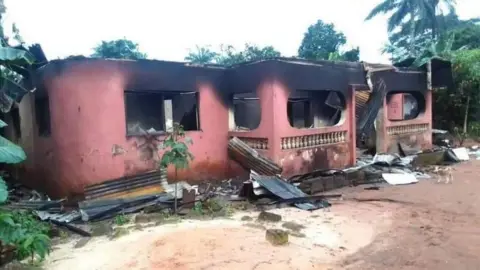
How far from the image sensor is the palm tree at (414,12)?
82.0ft

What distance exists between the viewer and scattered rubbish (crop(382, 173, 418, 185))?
941cm

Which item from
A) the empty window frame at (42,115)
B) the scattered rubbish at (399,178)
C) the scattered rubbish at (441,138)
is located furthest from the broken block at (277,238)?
the scattered rubbish at (441,138)

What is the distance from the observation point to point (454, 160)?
12.4m

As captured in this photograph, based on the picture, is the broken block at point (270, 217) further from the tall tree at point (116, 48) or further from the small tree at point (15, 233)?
the tall tree at point (116, 48)

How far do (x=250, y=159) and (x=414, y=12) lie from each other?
73.4 feet

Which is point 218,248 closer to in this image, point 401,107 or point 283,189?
point 283,189

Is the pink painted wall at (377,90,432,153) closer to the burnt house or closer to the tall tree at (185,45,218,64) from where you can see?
the burnt house

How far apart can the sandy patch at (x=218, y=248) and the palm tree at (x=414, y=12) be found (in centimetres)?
2337

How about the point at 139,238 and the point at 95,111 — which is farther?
the point at 95,111

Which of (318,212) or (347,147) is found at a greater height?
(347,147)

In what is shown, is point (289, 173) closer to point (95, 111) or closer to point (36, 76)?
point (95, 111)

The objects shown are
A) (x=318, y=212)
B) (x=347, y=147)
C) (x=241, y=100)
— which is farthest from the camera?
(x=241, y=100)

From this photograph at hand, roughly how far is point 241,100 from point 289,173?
5.82 meters

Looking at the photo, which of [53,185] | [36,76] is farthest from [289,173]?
[36,76]
